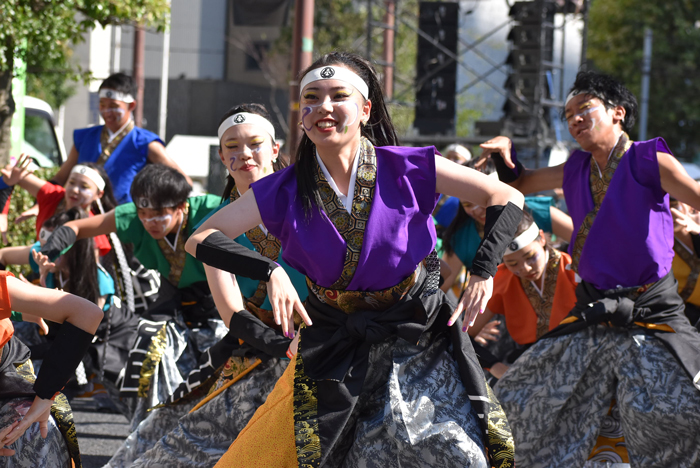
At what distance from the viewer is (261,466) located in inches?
110

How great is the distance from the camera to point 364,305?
2928 millimetres

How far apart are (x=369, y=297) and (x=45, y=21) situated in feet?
17.0

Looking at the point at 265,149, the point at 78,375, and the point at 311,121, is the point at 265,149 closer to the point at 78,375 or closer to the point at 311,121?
the point at 311,121

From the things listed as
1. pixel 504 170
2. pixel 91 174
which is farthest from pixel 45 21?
pixel 504 170

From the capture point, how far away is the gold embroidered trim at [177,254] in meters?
4.56

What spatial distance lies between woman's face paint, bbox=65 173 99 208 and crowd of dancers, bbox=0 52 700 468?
1cm

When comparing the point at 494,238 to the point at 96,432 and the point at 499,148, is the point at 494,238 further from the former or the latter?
the point at 96,432

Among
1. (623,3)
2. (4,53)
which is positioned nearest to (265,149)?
(4,53)

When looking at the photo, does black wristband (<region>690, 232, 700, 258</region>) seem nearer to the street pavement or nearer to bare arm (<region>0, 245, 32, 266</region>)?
the street pavement

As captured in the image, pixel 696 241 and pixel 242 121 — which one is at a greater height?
pixel 242 121

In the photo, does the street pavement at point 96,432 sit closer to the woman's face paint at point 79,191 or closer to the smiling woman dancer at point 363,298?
the woman's face paint at point 79,191

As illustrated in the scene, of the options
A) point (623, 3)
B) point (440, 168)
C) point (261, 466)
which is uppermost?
point (623, 3)

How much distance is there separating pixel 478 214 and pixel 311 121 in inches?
88.2

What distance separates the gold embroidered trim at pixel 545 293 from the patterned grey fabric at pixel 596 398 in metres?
0.77
